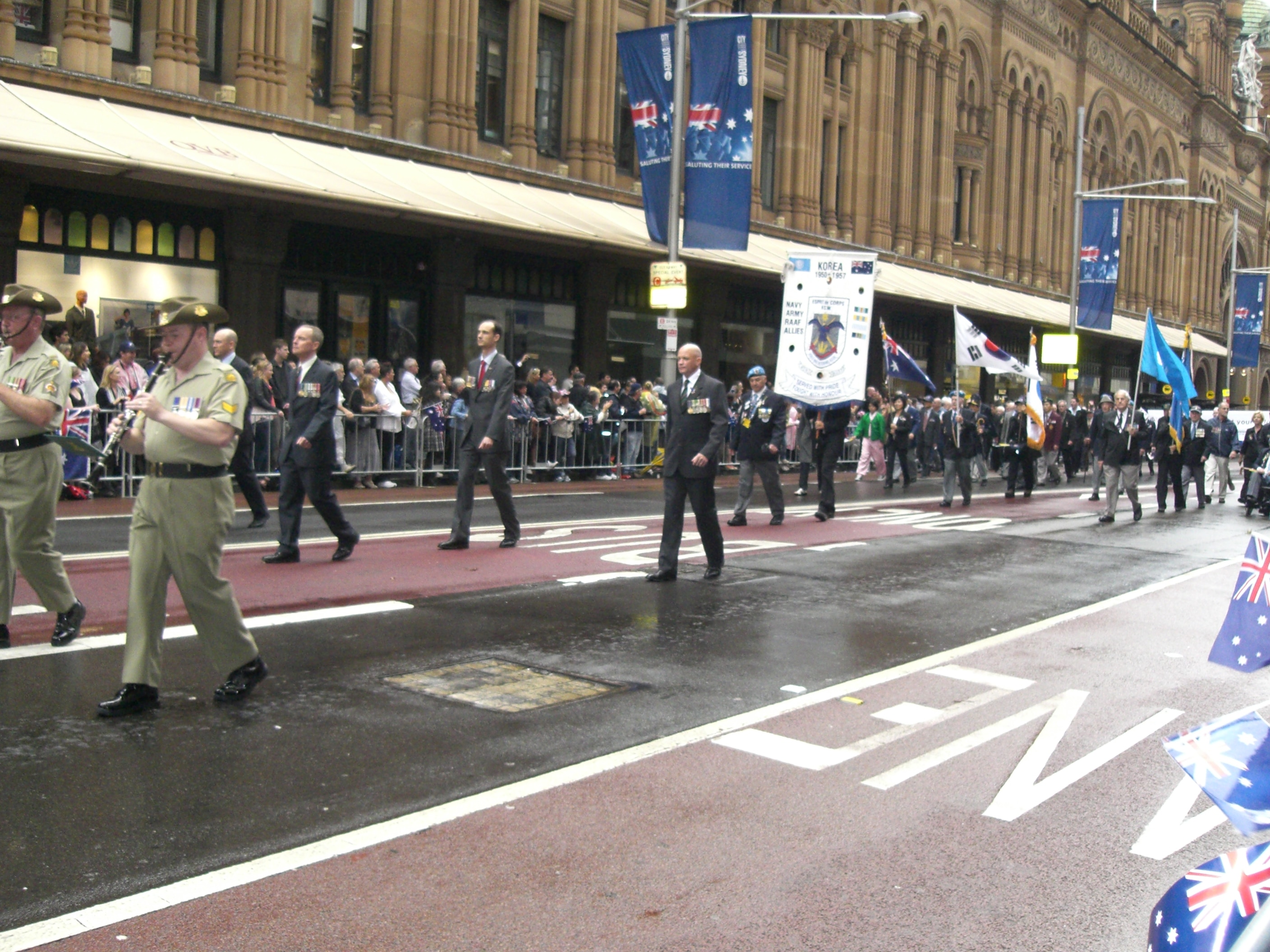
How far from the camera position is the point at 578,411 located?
21219mm

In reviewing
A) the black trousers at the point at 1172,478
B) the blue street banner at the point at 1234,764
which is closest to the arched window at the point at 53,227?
the black trousers at the point at 1172,478

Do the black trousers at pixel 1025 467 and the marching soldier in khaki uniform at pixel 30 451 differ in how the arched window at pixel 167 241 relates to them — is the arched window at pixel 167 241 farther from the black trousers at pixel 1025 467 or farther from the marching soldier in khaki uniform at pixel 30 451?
the black trousers at pixel 1025 467

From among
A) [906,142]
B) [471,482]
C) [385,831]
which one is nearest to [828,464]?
[471,482]

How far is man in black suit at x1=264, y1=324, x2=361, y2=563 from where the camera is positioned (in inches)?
420

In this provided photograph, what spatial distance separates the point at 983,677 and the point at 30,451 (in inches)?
215

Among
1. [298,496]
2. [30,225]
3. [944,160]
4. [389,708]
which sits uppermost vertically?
[944,160]

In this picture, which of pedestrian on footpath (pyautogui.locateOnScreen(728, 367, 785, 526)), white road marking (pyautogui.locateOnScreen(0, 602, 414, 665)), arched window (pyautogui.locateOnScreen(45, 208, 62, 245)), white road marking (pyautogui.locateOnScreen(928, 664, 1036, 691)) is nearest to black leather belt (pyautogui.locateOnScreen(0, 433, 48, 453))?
white road marking (pyautogui.locateOnScreen(0, 602, 414, 665))

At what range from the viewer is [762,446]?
1546 cm

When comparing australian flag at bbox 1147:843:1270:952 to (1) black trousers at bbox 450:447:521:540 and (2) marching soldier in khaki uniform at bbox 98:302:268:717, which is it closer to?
(2) marching soldier in khaki uniform at bbox 98:302:268:717

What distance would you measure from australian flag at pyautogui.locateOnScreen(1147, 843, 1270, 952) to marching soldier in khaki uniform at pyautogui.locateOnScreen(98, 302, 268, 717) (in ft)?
14.8

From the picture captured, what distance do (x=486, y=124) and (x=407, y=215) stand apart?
6.27 metres

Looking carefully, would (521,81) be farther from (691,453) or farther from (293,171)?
(691,453)

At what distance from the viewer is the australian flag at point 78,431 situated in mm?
14555

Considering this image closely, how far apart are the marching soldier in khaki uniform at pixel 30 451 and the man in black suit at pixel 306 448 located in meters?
3.49
